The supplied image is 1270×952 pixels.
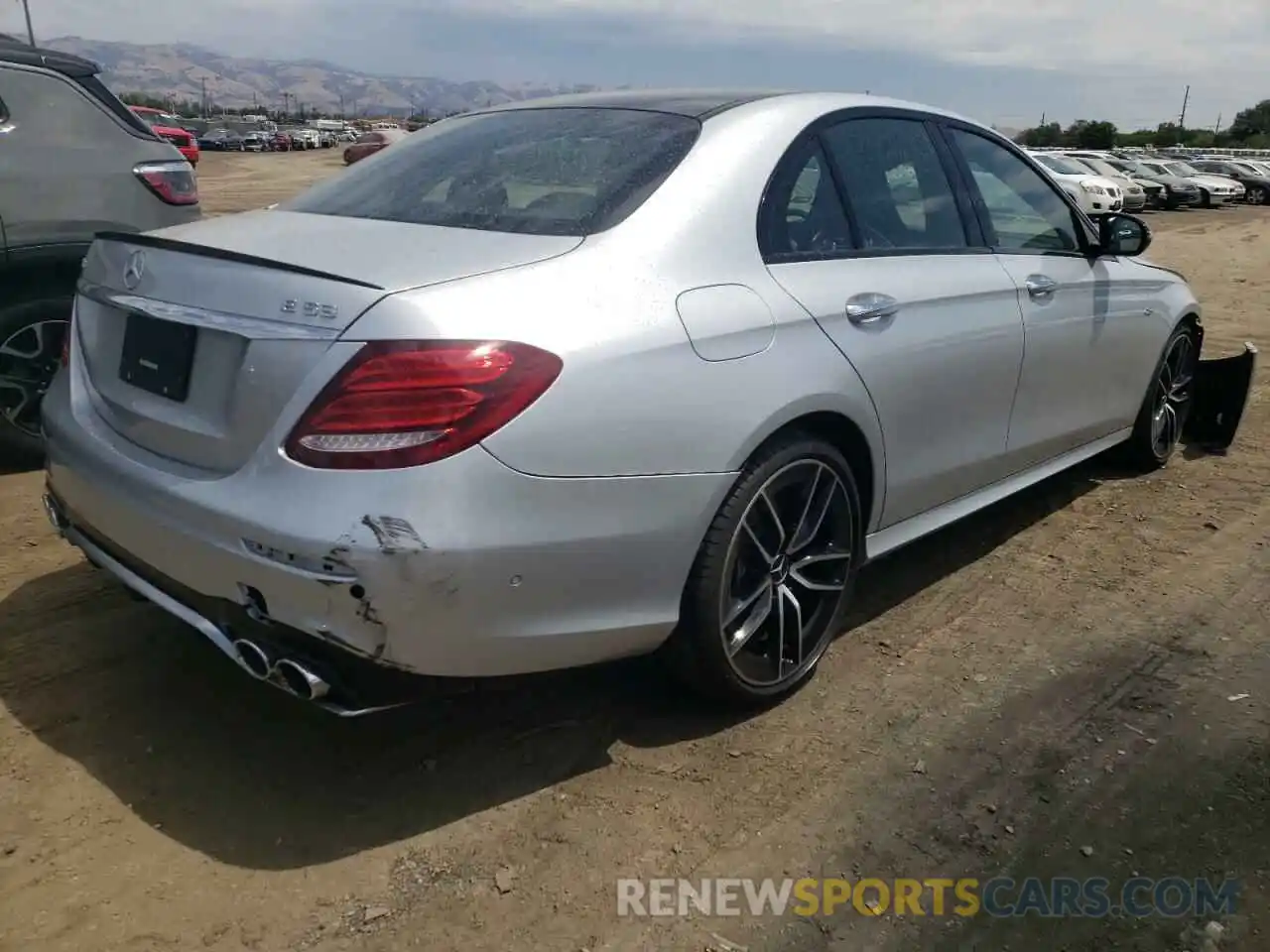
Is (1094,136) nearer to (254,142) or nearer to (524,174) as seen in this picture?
(254,142)

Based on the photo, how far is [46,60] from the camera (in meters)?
4.75

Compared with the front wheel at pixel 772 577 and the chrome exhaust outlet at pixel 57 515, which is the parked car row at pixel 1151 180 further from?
the chrome exhaust outlet at pixel 57 515

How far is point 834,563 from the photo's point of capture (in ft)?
Answer: 10.5

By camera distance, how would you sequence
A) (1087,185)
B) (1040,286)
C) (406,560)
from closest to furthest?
(406,560) < (1040,286) < (1087,185)

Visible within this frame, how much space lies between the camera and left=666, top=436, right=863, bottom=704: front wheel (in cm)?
274

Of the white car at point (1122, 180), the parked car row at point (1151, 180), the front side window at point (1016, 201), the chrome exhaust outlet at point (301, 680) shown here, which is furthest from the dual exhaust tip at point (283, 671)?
the white car at point (1122, 180)

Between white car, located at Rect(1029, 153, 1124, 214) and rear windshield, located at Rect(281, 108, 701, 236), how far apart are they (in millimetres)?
22536

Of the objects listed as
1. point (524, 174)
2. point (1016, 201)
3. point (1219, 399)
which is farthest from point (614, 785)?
point (1219, 399)

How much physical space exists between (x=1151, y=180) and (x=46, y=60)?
3185 centimetres

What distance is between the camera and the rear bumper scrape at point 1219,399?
223 inches

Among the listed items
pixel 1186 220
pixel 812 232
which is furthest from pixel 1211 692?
pixel 1186 220

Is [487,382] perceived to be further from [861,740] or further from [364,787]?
[861,740]

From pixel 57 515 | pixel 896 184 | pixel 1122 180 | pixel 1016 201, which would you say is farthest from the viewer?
pixel 1122 180

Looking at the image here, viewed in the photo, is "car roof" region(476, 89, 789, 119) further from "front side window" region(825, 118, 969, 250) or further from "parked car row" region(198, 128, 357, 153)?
"parked car row" region(198, 128, 357, 153)
